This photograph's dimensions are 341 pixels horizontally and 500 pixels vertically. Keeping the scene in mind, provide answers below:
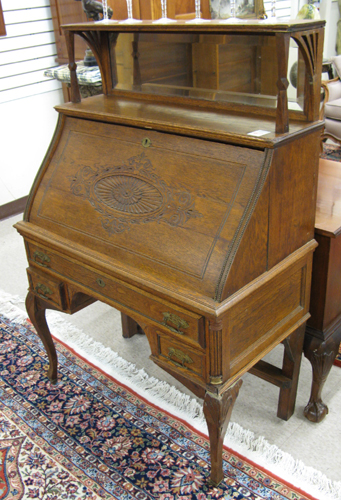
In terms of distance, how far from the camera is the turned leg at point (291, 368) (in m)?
2.00

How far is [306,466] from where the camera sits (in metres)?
1.95

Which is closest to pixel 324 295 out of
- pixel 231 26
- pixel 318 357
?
Answer: pixel 318 357

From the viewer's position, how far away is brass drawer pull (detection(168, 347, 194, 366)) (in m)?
1.68

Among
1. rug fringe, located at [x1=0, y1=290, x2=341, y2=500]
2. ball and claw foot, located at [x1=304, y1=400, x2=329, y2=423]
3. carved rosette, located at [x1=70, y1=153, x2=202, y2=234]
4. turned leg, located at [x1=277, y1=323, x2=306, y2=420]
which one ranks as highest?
carved rosette, located at [x1=70, y1=153, x2=202, y2=234]

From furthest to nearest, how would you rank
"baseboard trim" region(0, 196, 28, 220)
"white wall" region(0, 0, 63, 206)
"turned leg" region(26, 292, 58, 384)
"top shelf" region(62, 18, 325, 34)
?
"baseboard trim" region(0, 196, 28, 220) < "white wall" region(0, 0, 63, 206) < "turned leg" region(26, 292, 58, 384) < "top shelf" region(62, 18, 325, 34)

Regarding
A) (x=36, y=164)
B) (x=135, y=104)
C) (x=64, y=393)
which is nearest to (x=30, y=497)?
(x=64, y=393)

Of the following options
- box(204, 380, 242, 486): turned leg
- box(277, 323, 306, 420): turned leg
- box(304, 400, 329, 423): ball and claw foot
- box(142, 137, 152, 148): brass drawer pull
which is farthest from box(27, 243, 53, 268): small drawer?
box(304, 400, 329, 423): ball and claw foot

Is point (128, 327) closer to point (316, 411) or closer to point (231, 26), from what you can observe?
point (316, 411)

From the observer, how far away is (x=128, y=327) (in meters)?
2.76

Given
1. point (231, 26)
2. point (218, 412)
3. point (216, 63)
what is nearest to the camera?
point (231, 26)

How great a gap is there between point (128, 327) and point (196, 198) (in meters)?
1.30

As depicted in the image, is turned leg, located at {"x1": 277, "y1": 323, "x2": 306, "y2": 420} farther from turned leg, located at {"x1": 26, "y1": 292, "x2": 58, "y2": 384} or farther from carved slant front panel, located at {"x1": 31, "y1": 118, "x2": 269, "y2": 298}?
turned leg, located at {"x1": 26, "y1": 292, "x2": 58, "y2": 384}

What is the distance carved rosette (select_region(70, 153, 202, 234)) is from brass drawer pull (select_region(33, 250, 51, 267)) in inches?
12.1

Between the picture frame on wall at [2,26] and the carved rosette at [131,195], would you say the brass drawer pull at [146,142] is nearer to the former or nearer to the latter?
the carved rosette at [131,195]
